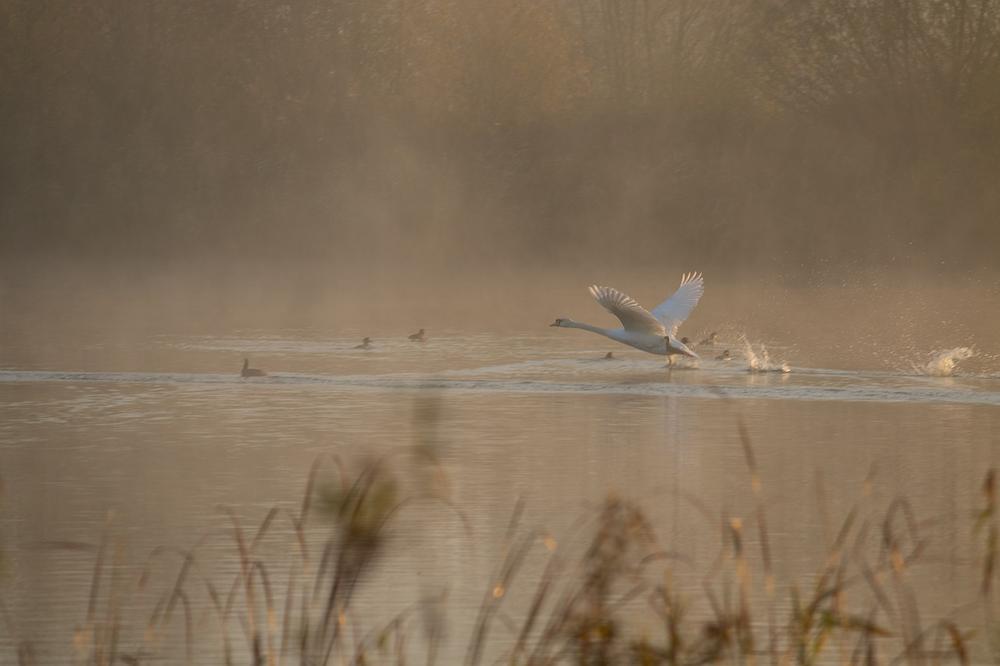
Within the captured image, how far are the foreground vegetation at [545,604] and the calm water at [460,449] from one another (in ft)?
0.29

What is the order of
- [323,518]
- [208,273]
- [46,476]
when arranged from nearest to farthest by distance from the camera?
[323,518], [46,476], [208,273]

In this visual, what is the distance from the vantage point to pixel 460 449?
12023 millimetres

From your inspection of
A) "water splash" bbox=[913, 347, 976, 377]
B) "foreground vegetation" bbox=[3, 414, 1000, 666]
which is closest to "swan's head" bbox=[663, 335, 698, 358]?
"water splash" bbox=[913, 347, 976, 377]

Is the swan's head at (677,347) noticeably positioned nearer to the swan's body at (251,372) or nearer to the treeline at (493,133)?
the swan's body at (251,372)

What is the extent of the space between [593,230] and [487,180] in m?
2.57

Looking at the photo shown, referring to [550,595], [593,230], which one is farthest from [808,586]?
[593,230]

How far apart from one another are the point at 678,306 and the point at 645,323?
3.63 ft

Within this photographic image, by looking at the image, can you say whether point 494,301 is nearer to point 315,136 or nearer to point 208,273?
point 208,273

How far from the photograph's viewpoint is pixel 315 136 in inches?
1617

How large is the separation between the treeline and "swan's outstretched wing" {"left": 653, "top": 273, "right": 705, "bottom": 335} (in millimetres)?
18631

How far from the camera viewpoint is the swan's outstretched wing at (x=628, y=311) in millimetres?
16328

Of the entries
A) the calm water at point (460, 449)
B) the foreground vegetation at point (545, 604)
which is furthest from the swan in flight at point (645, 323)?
the foreground vegetation at point (545, 604)

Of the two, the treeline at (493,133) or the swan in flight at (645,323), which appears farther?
the treeline at (493,133)

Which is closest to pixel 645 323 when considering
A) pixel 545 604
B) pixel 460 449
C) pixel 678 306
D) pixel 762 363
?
pixel 678 306
